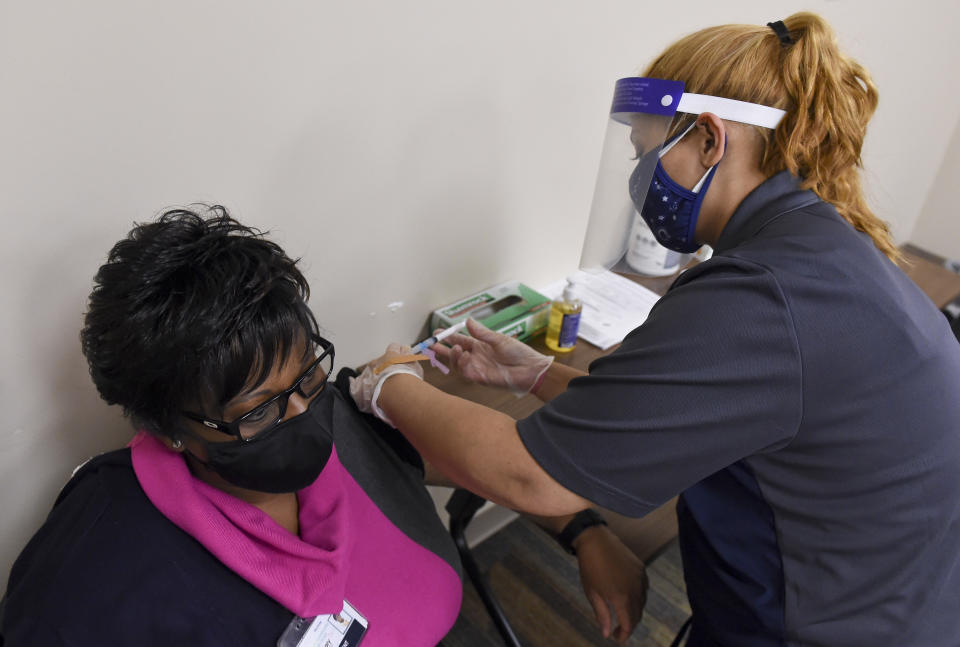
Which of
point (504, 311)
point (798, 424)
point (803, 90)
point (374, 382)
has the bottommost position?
point (504, 311)

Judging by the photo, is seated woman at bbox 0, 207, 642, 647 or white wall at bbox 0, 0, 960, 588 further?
white wall at bbox 0, 0, 960, 588

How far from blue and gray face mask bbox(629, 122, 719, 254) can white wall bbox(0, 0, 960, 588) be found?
498mm

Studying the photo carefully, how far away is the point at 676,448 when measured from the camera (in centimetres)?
72

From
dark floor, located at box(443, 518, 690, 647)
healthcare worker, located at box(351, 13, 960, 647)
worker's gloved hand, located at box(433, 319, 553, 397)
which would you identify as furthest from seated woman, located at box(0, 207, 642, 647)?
dark floor, located at box(443, 518, 690, 647)

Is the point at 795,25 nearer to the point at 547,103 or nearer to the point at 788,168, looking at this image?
the point at 788,168

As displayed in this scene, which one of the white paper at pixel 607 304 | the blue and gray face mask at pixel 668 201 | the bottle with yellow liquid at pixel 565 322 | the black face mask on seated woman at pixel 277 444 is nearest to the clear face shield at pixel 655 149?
the blue and gray face mask at pixel 668 201

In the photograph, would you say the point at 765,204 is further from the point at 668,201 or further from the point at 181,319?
the point at 181,319

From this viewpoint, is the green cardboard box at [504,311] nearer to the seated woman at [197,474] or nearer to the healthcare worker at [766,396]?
the healthcare worker at [766,396]

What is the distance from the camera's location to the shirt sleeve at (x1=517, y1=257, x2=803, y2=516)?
701mm

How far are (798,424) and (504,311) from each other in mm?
926

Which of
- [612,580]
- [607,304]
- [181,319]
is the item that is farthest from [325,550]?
[607,304]

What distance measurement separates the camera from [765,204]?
0.89 metres

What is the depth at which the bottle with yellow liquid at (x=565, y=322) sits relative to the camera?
60.7 inches

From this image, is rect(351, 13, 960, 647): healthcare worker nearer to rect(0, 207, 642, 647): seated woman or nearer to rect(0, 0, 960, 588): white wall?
rect(0, 207, 642, 647): seated woman
